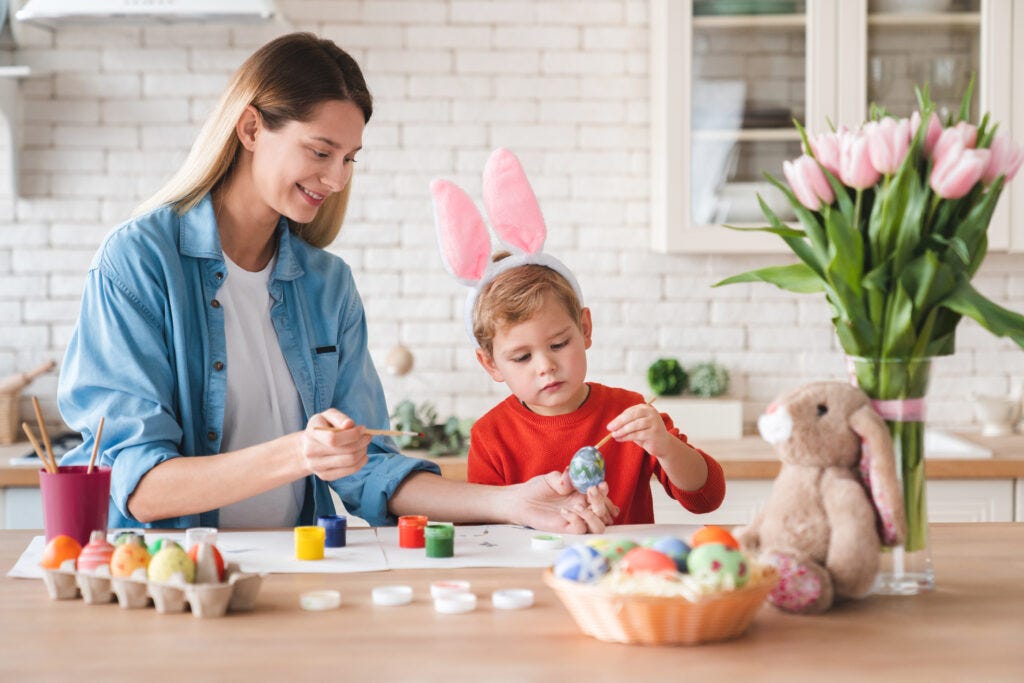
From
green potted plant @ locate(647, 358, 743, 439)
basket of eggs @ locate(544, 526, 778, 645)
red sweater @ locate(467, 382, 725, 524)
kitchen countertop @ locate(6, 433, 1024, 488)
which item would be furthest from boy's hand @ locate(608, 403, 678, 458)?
green potted plant @ locate(647, 358, 743, 439)

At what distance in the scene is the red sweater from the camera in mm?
2393

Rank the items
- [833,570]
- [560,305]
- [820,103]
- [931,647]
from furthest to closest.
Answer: [820,103] < [560,305] < [833,570] < [931,647]

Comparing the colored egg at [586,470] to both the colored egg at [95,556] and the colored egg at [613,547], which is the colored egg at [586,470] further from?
the colored egg at [95,556]

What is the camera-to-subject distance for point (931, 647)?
4.66ft

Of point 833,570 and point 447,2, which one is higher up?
point 447,2

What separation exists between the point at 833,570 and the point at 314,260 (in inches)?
51.7

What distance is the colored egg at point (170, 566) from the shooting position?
1.54 m

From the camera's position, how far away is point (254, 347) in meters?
2.39

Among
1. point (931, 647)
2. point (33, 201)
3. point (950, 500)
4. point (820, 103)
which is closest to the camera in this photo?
point (931, 647)

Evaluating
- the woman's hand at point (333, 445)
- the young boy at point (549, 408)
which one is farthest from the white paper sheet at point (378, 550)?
the young boy at point (549, 408)

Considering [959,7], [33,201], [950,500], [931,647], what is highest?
[959,7]

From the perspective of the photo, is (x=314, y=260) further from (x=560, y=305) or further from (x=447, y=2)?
(x=447, y=2)

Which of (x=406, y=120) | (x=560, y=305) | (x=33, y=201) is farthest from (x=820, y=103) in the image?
(x=33, y=201)

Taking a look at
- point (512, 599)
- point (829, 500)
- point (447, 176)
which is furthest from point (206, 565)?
point (447, 176)
